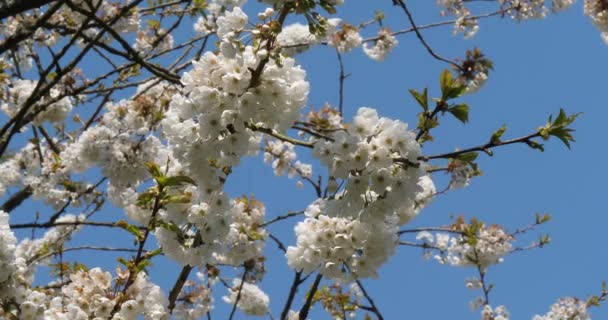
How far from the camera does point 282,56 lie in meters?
2.53

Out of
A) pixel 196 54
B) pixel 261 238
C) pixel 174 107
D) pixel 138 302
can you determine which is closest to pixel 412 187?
pixel 174 107

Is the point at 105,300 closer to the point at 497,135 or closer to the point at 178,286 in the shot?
the point at 178,286

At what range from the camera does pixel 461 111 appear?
2396 millimetres

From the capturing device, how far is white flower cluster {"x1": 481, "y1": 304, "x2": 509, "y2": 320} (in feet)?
24.0

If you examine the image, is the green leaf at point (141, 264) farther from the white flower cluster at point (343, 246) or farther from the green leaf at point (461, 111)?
the green leaf at point (461, 111)

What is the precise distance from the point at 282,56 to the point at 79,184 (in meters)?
4.42

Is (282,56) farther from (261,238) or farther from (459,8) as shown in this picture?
(459,8)

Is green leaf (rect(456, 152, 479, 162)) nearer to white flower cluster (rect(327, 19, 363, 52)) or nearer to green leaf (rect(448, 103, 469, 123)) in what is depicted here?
green leaf (rect(448, 103, 469, 123))

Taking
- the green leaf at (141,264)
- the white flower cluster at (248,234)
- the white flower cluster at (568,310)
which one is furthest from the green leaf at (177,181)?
the white flower cluster at (568,310)

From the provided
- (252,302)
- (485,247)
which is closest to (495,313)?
(485,247)

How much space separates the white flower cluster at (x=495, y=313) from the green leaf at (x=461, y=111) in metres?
5.27

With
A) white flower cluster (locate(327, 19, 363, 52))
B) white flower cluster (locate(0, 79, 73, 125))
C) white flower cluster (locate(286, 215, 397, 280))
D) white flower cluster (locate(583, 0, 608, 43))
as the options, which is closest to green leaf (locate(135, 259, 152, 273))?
white flower cluster (locate(286, 215, 397, 280))

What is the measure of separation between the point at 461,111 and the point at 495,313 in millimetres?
6091

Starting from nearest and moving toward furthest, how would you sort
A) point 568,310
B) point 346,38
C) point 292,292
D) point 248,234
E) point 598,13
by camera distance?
point 292,292, point 248,234, point 598,13, point 568,310, point 346,38
